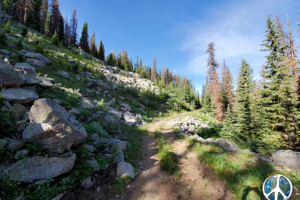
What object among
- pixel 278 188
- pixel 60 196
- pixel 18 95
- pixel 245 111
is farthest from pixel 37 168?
pixel 245 111

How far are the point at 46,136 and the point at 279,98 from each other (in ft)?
58.4

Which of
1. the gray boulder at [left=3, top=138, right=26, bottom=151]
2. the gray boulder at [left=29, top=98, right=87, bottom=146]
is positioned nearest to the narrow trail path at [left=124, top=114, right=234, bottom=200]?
the gray boulder at [left=29, top=98, right=87, bottom=146]

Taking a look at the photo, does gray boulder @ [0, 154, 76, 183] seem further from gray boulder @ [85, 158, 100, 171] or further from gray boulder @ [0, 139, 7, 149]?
gray boulder @ [85, 158, 100, 171]

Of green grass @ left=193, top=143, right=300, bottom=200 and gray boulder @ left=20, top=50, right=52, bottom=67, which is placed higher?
gray boulder @ left=20, top=50, right=52, bottom=67

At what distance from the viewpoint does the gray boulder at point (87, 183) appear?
4162 mm

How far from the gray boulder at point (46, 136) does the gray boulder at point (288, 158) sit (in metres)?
9.39

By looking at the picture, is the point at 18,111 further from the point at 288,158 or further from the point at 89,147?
the point at 288,158

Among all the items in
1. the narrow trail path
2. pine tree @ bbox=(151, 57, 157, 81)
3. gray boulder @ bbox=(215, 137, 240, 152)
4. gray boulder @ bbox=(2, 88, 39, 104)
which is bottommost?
the narrow trail path

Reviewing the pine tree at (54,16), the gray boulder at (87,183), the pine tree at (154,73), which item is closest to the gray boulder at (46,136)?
the gray boulder at (87,183)

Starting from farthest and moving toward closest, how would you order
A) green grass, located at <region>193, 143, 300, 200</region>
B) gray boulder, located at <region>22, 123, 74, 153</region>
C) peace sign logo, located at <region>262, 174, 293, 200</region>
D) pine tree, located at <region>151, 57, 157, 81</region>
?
1. pine tree, located at <region>151, 57, 157, 81</region>
2. green grass, located at <region>193, 143, 300, 200</region>
3. gray boulder, located at <region>22, 123, 74, 153</region>
4. peace sign logo, located at <region>262, 174, 293, 200</region>

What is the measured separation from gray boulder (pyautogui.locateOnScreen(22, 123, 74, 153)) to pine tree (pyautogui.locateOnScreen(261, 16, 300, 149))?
15.2 m

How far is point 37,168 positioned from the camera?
11.7 feet

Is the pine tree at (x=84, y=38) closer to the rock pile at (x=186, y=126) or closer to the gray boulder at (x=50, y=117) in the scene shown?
the rock pile at (x=186, y=126)

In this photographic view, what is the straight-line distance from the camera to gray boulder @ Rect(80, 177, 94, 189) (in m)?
4.16
